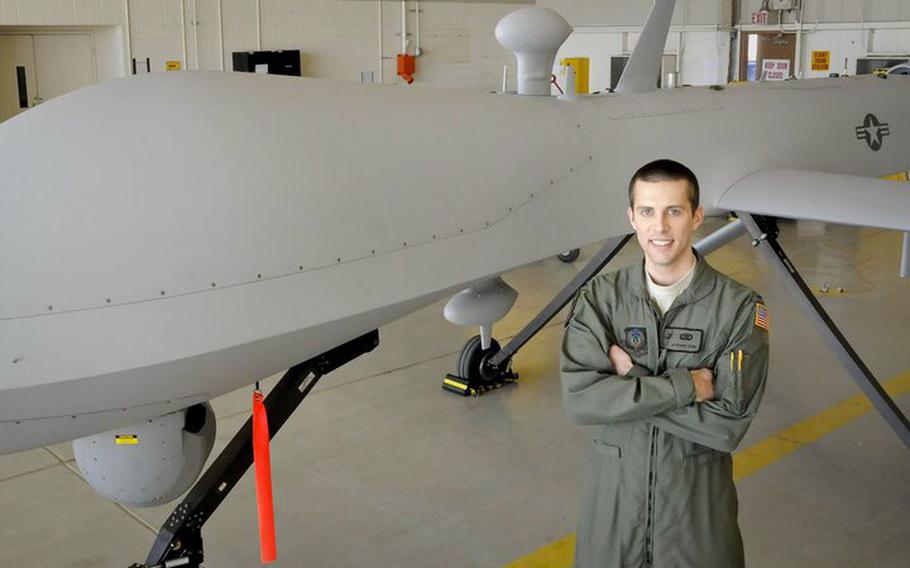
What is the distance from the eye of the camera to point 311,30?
16.4 m

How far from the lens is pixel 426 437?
598 cm

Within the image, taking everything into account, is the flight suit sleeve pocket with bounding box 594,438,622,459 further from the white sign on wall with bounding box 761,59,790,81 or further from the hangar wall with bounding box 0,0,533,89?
the white sign on wall with bounding box 761,59,790,81

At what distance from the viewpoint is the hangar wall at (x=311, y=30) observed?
14.1m

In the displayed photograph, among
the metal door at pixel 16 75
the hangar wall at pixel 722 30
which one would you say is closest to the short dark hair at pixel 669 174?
the metal door at pixel 16 75

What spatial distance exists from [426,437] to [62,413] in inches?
131

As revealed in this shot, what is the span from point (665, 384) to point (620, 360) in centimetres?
17

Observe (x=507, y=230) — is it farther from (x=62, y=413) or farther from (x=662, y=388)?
(x=62, y=413)

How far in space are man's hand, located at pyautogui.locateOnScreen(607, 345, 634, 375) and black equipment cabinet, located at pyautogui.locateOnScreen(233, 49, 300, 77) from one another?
43.8 ft

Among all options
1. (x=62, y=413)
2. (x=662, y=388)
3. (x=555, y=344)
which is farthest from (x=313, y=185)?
(x=555, y=344)

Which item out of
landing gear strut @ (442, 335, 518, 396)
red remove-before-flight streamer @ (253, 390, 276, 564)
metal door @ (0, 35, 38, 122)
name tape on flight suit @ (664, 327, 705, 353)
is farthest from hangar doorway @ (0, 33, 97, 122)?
name tape on flight suit @ (664, 327, 705, 353)

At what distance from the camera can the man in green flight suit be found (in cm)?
246

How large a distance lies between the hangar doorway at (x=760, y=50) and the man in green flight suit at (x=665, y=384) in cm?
1585

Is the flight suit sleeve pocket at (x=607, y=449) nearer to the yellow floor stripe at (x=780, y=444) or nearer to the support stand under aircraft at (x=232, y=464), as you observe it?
the support stand under aircraft at (x=232, y=464)

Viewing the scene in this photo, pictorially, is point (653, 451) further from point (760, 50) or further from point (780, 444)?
point (760, 50)
